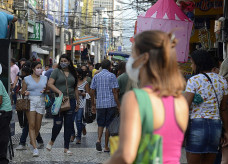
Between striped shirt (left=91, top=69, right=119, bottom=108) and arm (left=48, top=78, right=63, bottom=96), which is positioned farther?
striped shirt (left=91, top=69, right=119, bottom=108)

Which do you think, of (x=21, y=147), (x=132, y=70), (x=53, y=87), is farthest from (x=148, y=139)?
(x=21, y=147)

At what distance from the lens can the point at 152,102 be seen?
263 centimetres

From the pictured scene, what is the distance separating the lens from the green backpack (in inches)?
102

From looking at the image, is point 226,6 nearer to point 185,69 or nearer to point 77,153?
point 185,69

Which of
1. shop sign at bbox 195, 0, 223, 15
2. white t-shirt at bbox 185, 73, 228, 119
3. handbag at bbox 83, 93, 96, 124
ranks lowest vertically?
handbag at bbox 83, 93, 96, 124

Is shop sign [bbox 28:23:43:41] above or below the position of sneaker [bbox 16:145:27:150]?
above

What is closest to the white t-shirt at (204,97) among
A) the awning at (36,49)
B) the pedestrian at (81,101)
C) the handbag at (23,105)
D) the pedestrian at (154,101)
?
the pedestrian at (154,101)

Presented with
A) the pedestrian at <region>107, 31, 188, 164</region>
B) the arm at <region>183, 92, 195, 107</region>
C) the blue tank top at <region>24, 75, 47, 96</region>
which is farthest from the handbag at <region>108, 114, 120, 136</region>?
the pedestrian at <region>107, 31, 188, 164</region>

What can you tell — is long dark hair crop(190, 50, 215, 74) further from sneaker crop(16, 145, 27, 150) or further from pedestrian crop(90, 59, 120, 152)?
sneaker crop(16, 145, 27, 150)

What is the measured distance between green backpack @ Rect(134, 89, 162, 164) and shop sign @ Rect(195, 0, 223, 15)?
9476mm

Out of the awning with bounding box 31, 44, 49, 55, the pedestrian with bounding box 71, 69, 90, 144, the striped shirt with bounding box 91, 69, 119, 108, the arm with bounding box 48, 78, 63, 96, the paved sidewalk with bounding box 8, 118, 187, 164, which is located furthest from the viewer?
the awning with bounding box 31, 44, 49, 55

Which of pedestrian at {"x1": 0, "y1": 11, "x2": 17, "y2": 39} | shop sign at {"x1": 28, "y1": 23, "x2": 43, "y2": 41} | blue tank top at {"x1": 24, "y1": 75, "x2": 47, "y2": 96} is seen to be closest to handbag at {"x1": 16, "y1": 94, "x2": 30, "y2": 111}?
blue tank top at {"x1": 24, "y1": 75, "x2": 47, "y2": 96}

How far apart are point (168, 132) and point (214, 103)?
2.53 meters

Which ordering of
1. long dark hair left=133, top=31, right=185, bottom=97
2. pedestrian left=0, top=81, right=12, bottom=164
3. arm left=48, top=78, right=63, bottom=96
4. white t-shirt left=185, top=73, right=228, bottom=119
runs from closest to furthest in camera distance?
long dark hair left=133, top=31, right=185, bottom=97 < white t-shirt left=185, top=73, right=228, bottom=119 < pedestrian left=0, top=81, right=12, bottom=164 < arm left=48, top=78, right=63, bottom=96
